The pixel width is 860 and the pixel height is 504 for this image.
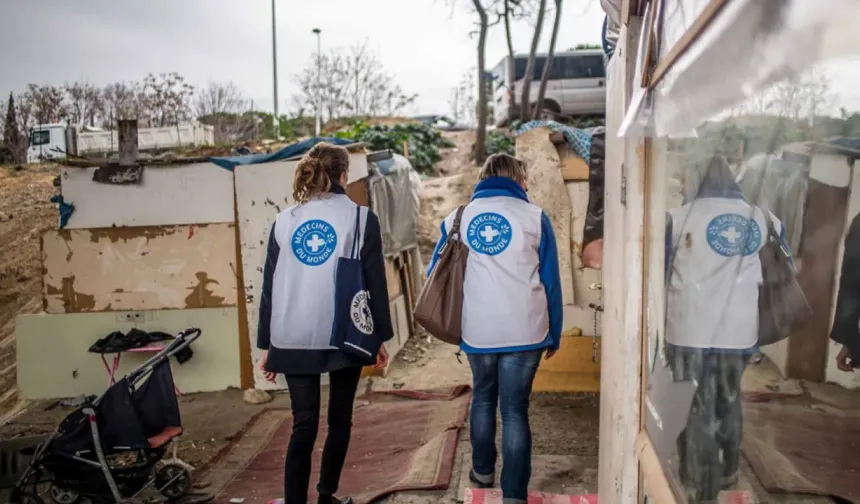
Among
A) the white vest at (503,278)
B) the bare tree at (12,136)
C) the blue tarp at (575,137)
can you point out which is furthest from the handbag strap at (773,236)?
the bare tree at (12,136)

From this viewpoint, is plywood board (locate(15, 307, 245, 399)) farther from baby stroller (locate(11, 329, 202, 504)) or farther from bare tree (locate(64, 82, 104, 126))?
bare tree (locate(64, 82, 104, 126))

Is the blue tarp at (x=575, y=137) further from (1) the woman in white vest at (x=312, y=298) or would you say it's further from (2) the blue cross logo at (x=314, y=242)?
(2) the blue cross logo at (x=314, y=242)

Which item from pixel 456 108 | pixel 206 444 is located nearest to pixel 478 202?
pixel 206 444

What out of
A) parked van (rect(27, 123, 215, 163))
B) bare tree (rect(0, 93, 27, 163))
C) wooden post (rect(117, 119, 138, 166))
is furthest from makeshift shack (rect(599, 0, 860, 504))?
bare tree (rect(0, 93, 27, 163))

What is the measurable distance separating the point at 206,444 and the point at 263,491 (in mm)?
1366

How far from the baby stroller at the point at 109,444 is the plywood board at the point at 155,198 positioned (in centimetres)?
266

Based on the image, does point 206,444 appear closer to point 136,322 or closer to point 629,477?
point 136,322

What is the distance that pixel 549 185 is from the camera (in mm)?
5898

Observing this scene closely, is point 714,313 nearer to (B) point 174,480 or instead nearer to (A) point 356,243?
(A) point 356,243

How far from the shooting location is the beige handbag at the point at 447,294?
3404 millimetres

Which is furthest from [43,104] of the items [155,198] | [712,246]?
[712,246]

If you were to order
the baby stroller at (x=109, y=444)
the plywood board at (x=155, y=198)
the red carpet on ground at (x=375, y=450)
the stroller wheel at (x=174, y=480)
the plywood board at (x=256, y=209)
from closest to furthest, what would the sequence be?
the baby stroller at (x=109, y=444) → the red carpet on ground at (x=375, y=450) → the stroller wheel at (x=174, y=480) → the plywood board at (x=256, y=209) → the plywood board at (x=155, y=198)

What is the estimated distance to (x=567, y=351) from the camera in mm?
5852

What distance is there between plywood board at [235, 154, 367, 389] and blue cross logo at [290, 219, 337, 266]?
11.1 ft
